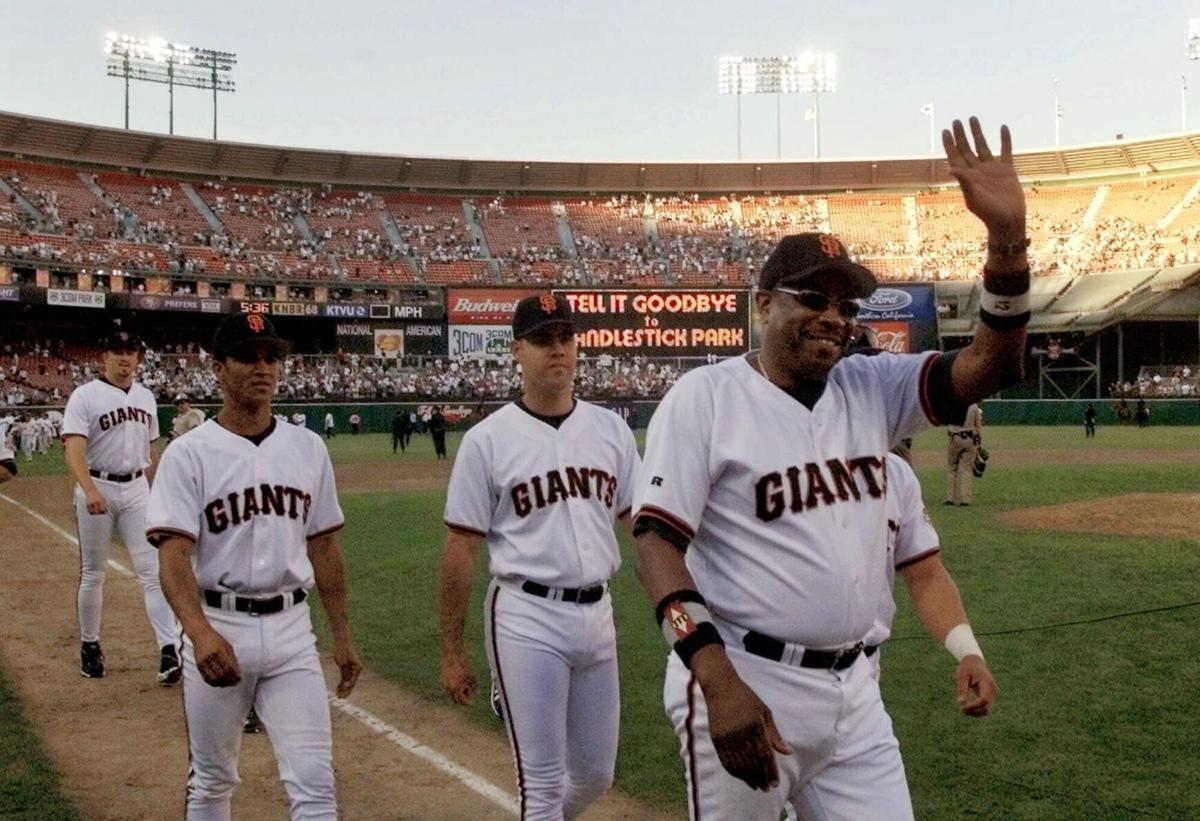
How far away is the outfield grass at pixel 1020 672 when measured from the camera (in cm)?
546

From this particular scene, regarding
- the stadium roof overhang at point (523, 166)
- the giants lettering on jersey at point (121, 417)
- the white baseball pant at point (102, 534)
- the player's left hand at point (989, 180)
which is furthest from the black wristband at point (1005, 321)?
the stadium roof overhang at point (523, 166)

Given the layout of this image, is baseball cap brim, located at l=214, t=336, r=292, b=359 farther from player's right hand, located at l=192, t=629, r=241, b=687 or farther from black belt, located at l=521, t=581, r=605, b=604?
black belt, located at l=521, t=581, r=605, b=604

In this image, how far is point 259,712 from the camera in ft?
13.6

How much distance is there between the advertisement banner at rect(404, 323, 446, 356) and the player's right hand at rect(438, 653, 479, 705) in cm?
4977

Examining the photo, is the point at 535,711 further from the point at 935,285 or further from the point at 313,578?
the point at 935,285

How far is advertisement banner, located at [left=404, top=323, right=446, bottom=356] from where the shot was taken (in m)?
53.8

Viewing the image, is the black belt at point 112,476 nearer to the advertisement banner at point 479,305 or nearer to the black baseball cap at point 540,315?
the black baseball cap at point 540,315

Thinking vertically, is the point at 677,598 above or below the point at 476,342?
below

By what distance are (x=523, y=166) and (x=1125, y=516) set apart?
5082cm

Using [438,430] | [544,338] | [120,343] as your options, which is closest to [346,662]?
[544,338]

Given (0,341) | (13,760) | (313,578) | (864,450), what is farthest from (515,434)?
(0,341)

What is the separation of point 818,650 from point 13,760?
205 inches

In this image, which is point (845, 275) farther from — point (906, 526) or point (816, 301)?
point (906, 526)

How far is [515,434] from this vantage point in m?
4.58
